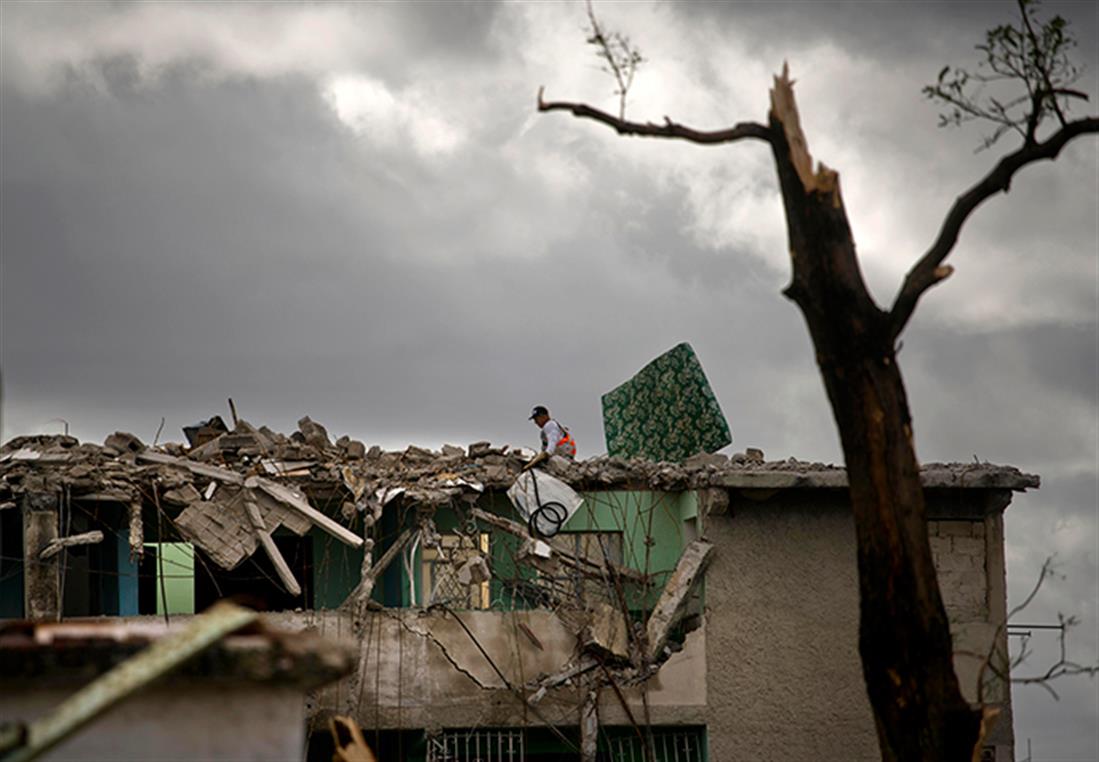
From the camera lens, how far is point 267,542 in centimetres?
1902

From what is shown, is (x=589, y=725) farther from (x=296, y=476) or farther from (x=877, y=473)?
(x=877, y=473)

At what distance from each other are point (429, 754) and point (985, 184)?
10.9 m

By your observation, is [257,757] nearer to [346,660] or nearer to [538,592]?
[346,660]

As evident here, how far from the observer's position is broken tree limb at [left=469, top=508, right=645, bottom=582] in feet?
63.7

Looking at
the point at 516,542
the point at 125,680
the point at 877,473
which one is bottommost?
the point at 125,680

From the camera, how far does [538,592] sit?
1973cm

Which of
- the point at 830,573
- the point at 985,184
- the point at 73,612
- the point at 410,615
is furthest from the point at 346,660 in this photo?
the point at 73,612

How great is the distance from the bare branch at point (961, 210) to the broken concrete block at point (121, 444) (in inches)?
450

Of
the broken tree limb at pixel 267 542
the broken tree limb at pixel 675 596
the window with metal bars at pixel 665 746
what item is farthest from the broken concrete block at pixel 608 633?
the broken tree limb at pixel 267 542

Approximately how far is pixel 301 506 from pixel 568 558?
10.6ft

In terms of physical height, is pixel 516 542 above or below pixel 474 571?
above

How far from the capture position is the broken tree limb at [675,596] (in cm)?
1956

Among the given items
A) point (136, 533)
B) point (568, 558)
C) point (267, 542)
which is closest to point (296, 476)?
point (267, 542)

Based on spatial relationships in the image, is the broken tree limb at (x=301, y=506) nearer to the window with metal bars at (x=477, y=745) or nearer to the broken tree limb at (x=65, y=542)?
the broken tree limb at (x=65, y=542)
